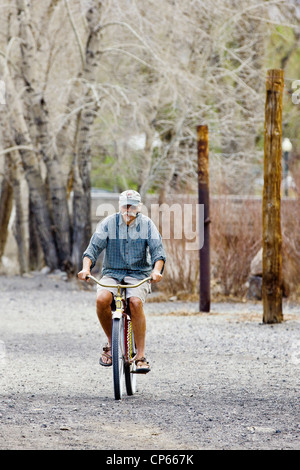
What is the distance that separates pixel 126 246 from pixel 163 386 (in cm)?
139

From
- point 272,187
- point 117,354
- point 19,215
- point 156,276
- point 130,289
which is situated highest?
point 272,187

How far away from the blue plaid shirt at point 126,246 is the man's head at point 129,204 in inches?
2.8

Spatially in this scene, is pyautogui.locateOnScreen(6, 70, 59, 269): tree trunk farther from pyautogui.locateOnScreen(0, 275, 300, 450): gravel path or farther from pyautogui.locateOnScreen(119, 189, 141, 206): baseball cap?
pyautogui.locateOnScreen(119, 189, 141, 206): baseball cap

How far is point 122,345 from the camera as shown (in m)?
7.30

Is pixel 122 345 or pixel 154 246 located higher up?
pixel 154 246

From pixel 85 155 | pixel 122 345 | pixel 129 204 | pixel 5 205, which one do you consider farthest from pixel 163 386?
pixel 5 205

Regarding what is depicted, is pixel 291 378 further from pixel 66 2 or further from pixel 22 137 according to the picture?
pixel 22 137

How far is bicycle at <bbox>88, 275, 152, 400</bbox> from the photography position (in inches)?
280

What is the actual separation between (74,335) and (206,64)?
382 inches

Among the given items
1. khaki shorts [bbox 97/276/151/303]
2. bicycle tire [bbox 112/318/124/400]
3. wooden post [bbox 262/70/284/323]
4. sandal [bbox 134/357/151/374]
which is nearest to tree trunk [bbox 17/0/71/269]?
wooden post [bbox 262/70/284/323]

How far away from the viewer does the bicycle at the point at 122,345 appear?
23.3ft

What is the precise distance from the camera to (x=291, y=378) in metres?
8.46

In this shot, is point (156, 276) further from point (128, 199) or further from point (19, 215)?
point (19, 215)

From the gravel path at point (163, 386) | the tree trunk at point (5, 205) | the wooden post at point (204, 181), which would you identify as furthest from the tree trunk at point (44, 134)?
the gravel path at point (163, 386)
